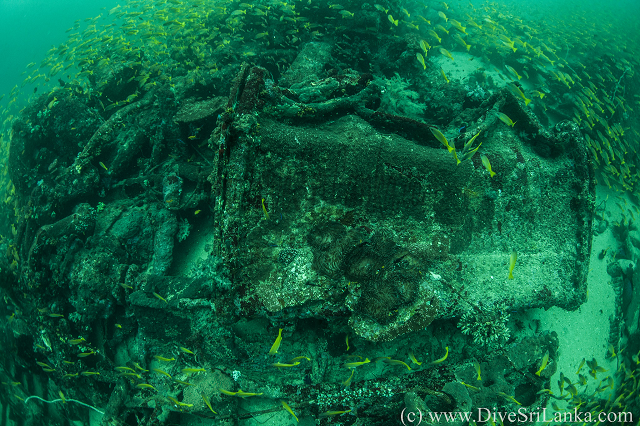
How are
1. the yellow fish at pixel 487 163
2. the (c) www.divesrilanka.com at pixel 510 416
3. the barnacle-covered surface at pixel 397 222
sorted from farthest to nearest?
the yellow fish at pixel 487 163
the barnacle-covered surface at pixel 397 222
the (c) www.divesrilanka.com at pixel 510 416

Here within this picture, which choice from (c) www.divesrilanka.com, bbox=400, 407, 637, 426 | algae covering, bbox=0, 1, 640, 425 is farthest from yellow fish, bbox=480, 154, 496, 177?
(c) www.divesrilanka.com, bbox=400, 407, 637, 426

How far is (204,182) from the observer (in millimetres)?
5949

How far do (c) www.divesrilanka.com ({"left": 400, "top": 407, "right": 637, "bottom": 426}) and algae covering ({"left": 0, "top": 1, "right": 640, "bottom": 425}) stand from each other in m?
0.10

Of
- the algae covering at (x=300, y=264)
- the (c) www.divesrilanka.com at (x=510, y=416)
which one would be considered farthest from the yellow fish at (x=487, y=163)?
the (c) www.divesrilanka.com at (x=510, y=416)

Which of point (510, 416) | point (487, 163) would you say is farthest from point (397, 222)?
point (510, 416)

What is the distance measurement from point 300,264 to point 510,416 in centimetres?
370

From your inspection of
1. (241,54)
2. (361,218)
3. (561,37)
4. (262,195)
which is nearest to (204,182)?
(262,195)

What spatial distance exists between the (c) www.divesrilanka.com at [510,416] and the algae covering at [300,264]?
99 millimetres

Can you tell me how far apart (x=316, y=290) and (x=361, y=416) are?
1.78 metres

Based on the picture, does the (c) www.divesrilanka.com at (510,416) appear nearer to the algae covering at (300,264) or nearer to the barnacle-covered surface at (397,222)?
the algae covering at (300,264)

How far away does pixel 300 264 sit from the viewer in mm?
3740

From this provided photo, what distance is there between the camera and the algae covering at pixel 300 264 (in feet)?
12.1

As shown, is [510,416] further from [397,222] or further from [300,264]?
[300,264]

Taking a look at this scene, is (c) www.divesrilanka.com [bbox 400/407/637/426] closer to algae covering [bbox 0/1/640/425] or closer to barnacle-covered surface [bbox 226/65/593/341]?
algae covering [bbox 0/1/640/425]
